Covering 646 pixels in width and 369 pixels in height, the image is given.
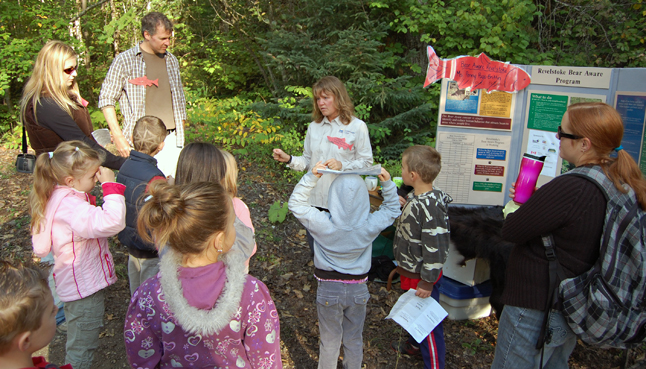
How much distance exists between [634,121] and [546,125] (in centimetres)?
66

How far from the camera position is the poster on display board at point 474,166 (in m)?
4.15

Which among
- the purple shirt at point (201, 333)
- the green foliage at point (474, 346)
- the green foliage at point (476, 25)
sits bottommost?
the green foliage at point (474, 346)

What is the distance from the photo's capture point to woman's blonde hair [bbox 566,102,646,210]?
1963 mm

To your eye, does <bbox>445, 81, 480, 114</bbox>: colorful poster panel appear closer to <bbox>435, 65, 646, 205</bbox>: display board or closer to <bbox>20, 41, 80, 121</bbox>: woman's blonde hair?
<bbox>435, 65, 646, 205</bbox>: display board

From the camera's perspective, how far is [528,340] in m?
2.15

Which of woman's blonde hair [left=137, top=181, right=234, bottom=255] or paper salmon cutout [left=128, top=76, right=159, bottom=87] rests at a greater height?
paper salmon cutout [left=128, top=76, right=159, bottom=87]

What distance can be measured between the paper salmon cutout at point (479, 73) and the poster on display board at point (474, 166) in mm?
482

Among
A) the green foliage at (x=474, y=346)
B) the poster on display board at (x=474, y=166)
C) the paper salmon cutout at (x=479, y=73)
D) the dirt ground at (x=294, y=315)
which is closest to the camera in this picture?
the dirt ground at (x=294, y=315)

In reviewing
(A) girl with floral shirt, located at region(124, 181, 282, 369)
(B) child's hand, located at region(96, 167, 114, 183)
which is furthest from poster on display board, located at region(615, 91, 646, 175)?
(B) child's hand, located at region(96, 167, 114, 183)

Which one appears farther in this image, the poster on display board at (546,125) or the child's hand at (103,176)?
the poster on display board at (546,125)

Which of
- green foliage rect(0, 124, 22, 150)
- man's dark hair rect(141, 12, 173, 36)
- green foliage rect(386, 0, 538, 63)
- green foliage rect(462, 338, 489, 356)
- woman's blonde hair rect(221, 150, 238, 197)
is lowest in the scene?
→ green foliage rect(462, 338, 489, 356)

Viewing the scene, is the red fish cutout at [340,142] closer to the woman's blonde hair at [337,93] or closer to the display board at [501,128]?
the woman's blonde hair at [337,93]

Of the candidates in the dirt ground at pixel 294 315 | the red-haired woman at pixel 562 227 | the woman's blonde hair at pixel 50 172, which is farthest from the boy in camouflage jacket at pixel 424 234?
the woman's blonde hair at pixel 50 172

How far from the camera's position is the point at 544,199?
78.9 inches
